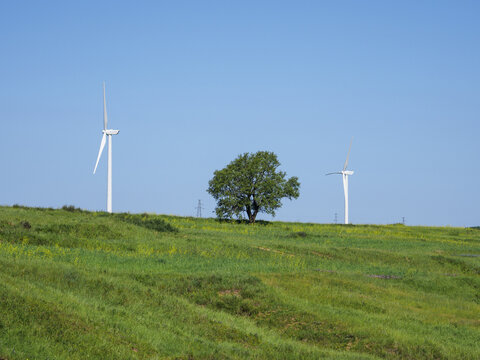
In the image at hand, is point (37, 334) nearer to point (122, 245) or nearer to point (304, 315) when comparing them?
point (304, 315)

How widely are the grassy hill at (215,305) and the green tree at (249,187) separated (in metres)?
45.2

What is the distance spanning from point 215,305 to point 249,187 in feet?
208

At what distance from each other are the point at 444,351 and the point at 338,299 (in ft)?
23.9

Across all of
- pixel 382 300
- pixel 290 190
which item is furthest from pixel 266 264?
pixel 290 190

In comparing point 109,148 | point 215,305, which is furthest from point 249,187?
point 215,305

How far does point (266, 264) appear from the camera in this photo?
35.4m

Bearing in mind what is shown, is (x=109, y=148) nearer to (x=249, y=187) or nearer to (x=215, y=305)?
(x=249, y=187)

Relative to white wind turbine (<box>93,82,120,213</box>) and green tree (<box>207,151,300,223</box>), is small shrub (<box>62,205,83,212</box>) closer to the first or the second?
white wind turbine (<box>93,82,120,213</box>)

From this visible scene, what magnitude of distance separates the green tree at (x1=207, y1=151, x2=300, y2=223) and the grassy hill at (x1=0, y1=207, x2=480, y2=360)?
45.2m

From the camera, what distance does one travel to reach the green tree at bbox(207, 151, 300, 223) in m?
87.4

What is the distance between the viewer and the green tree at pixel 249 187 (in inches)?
3440

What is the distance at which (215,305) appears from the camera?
966 inches

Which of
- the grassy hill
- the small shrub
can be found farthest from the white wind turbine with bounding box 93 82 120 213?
the grassy hill

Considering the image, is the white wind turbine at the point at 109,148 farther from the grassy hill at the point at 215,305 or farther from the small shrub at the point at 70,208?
the grassy hill at the point at 215,305
